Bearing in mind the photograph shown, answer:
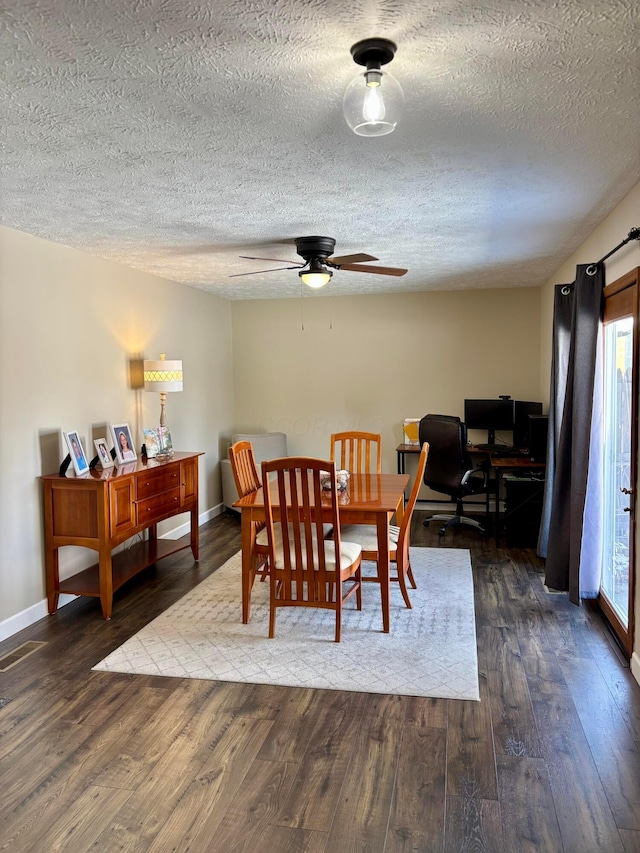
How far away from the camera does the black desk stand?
17.1ft

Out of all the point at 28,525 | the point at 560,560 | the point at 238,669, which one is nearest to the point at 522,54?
the point at 238,669

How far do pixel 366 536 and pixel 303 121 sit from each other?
8.50 ft

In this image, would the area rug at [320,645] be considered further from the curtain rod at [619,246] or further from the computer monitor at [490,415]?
the computer monitor at [490,415]

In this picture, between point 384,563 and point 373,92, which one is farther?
point 384,563

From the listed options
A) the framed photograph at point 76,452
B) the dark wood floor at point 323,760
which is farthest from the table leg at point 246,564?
the framed photograph at point 76,452

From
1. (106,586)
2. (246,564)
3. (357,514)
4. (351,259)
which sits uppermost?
(351,259)

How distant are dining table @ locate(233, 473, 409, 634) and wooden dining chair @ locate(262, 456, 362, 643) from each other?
10 cm

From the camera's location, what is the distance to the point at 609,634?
11.5ft

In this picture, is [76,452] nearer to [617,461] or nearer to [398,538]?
[398,538]

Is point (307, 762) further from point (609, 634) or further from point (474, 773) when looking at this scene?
point (609, 634)

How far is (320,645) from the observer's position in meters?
3.45

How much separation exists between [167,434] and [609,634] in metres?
3.45

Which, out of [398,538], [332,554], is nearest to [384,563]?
[332,554]

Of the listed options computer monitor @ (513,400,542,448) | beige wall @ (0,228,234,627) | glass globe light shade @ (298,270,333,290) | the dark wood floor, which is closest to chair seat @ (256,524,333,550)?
the dark wood floor
